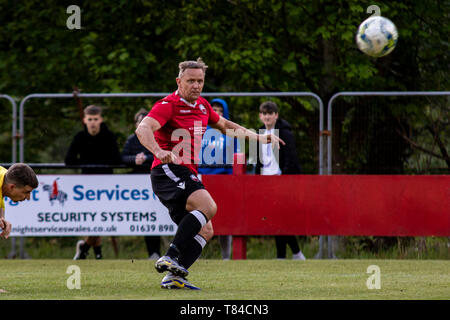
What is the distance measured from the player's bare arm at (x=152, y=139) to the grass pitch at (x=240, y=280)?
1.15m

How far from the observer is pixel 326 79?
17.4 metres

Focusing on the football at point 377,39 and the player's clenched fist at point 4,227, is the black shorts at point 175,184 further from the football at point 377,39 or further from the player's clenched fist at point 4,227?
the football at point 377,39

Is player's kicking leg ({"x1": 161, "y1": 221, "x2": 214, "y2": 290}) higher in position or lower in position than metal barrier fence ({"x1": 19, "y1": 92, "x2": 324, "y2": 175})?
lower

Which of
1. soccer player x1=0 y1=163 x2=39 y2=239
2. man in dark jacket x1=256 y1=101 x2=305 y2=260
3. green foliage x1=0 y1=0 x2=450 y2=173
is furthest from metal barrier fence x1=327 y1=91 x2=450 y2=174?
soccer player x1=0 y1=163 x2=39 y2=239

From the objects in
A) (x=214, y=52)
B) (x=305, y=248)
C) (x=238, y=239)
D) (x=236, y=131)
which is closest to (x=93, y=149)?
(x=238, y=239)

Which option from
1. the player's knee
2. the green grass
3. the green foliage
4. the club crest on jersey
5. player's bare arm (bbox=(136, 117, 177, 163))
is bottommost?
the green grass

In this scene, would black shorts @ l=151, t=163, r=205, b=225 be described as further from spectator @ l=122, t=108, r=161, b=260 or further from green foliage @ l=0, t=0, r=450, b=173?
green foliage @ l=0, t=0, r=450, b=173

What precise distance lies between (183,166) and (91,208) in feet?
Answer: 17.1

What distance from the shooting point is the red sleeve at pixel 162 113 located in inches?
320

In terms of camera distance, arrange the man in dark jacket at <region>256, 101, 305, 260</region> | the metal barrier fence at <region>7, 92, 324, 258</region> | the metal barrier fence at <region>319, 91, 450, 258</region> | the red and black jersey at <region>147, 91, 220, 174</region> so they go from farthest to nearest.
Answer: the metal barrier fence at <region>7, 92, 324, 258</region> < the metal barrier fence at <region>319, 91, 450, 258</region> < the man in dark jacket at <region>256, 101, 305, 260</region> < the red and black jersey at <region>147, 91, 220, 174</region>

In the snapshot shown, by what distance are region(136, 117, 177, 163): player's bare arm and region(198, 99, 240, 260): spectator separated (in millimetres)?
4693

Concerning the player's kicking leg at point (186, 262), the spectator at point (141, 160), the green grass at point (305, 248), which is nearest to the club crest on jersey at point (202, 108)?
the player's kicking leg at point (186, 262)

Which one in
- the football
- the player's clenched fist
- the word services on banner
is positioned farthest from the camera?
the word services on banner

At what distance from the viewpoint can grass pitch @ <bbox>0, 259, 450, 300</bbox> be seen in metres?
7.45
